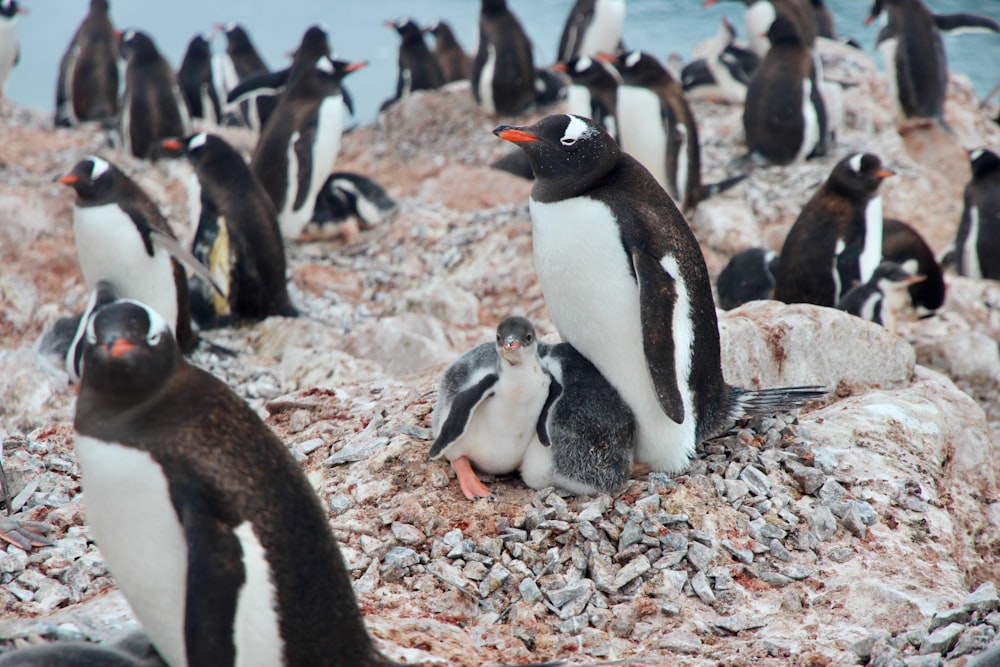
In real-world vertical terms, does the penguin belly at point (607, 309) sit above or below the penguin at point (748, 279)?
above

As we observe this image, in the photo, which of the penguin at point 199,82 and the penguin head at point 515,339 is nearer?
the penguin head at point 515,339

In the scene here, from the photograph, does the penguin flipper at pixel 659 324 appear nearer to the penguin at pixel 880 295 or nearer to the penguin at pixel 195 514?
the penguin at pixel 195 514

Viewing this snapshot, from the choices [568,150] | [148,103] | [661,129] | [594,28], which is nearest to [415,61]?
[594,28]

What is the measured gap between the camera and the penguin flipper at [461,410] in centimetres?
314

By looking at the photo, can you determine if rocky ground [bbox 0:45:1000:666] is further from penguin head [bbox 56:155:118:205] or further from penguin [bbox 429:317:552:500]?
penguin head [bbox 56:155:118:205]

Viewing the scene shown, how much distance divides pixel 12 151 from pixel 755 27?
8.38m

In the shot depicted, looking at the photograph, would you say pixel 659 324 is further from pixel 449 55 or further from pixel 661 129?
pixel 449 55

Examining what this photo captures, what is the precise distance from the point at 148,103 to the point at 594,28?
17.3 ft

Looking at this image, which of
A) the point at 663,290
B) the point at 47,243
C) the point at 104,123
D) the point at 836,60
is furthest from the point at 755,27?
the point at 663,290

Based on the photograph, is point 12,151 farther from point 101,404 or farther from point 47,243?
point 101,404

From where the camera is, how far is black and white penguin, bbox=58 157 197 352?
18.0 feet

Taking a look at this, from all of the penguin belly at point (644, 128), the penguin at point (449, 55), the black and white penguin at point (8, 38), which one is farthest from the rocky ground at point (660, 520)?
the black and white penguin at point (8, 38)

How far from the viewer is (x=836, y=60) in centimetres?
1166

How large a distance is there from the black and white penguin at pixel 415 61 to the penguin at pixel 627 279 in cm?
943
